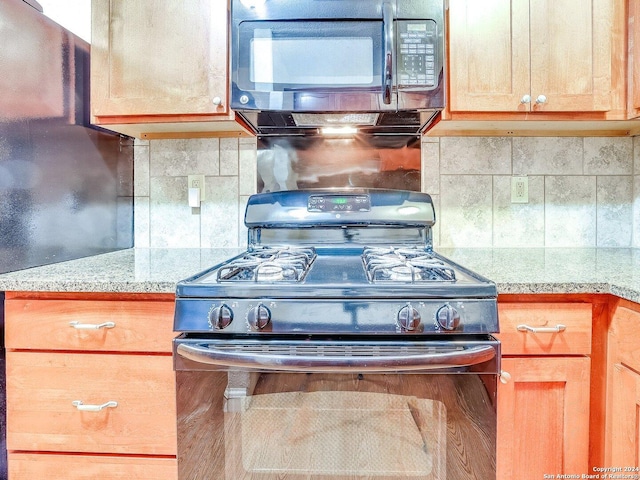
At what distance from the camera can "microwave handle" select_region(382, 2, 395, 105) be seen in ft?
4.08

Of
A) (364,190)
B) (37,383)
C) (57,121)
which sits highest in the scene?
(57,121)

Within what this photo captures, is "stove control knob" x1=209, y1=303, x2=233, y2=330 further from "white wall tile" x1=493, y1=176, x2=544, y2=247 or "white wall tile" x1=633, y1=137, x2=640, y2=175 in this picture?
"white wall tile" x1=633, y1=137, x2=640, y2=175

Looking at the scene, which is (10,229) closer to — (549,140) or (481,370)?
(481,370)

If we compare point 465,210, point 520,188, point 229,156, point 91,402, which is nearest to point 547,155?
point 520,188

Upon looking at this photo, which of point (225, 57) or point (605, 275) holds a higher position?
point (225, 57)

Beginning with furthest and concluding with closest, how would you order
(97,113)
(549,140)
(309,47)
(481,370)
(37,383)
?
(549,140) → (97,113) → (309,47) → (37,383) → (481,370)

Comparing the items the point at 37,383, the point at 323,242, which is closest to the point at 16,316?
the point at 37,383

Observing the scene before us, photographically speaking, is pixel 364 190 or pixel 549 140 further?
pixel 549 140

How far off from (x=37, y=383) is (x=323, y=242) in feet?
2.98

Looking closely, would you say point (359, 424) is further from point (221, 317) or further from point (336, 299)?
point (221, 317)

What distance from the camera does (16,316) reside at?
1.05 m

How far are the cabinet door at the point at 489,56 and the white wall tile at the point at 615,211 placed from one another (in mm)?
607

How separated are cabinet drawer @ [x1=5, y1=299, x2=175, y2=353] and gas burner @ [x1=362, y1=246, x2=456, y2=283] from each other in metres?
0.54

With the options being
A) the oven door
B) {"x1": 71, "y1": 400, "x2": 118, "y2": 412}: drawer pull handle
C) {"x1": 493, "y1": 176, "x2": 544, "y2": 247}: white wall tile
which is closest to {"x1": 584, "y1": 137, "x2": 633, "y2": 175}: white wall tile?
{"x1": 493, "y1": 176, "x2": 544, "y2": 247}: white wall tile
